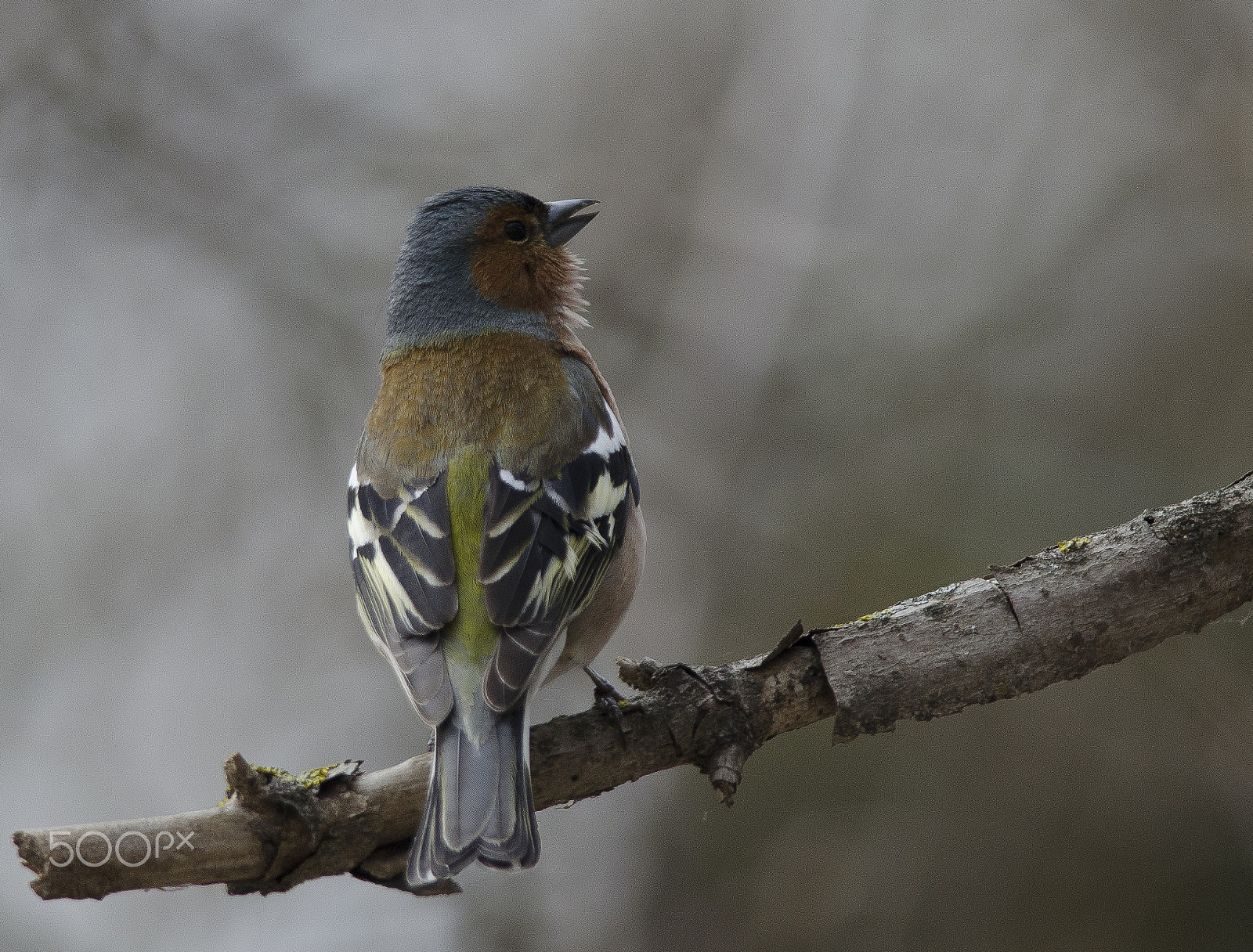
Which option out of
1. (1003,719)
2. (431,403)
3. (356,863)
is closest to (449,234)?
(431,403)

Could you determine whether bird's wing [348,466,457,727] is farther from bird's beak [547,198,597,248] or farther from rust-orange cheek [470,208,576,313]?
bird's beak [547,198,597,248]

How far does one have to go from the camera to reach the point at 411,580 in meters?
4.10

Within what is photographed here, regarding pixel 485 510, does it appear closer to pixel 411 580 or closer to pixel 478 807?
pixel 411 580

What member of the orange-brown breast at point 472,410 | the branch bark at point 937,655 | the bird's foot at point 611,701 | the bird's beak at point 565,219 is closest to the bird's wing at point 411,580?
the orange-brown breast at point 472,410

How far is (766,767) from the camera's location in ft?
19.8

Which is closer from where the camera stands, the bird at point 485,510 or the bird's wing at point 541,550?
the bird at point 485,510

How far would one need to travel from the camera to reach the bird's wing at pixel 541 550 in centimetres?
379

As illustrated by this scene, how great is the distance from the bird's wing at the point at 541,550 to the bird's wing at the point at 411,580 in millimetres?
171

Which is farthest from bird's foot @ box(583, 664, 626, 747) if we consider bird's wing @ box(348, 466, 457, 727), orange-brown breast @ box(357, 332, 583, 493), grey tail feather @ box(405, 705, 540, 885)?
orange-brown breast @ box(357, 332, 583, 493)

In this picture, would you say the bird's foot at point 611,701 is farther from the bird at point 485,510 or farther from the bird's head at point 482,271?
the bird's head at point 482,271

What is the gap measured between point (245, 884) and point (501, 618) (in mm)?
1158

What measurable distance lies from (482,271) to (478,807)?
123 inches

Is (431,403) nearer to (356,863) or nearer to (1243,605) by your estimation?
(356,863)

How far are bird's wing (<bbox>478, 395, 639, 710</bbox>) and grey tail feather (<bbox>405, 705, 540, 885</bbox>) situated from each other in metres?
0.14
